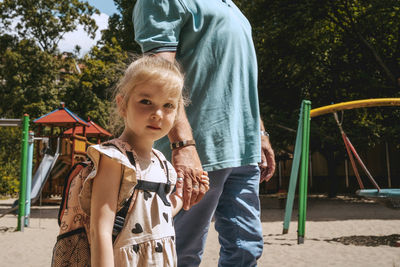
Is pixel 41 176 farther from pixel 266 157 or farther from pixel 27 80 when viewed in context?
pixel 27 80

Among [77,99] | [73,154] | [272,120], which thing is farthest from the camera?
[77,99]

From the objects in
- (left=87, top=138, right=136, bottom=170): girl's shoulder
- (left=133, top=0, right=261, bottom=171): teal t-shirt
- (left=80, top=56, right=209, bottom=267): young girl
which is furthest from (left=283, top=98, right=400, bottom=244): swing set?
(left=87, top=138, right=136, bottom=170): girl's shoulder

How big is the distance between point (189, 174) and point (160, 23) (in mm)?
632

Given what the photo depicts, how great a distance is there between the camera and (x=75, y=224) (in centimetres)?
134

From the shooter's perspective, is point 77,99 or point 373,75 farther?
point 77,99

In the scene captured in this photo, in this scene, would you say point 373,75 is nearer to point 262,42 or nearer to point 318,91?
point 318,91

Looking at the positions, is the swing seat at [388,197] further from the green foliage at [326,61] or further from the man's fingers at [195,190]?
the green foliage at [326,61]

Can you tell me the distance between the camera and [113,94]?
1.68 metres

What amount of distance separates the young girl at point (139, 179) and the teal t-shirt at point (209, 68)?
233mm

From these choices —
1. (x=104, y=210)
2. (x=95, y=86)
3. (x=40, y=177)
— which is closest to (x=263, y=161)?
(x=104, y=210)

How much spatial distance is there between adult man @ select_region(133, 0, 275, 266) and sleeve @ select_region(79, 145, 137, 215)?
470 mm

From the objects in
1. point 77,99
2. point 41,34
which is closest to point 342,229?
point 77,99

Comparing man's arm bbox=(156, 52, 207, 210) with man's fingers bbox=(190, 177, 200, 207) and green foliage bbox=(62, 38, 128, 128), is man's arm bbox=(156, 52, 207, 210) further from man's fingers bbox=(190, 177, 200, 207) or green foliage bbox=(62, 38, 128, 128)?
green foliage bbox=(62, 38, 128, 128)

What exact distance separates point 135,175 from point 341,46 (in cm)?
1357
